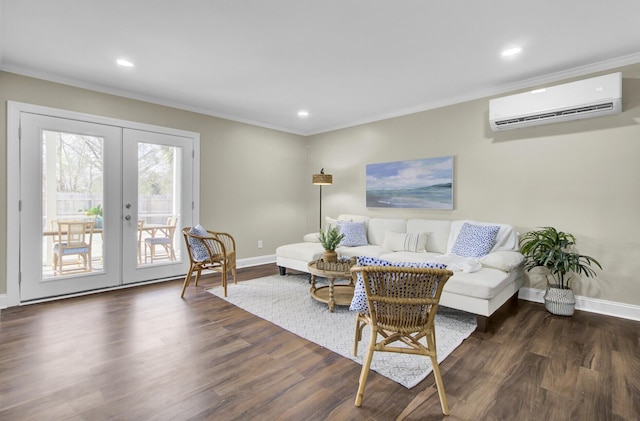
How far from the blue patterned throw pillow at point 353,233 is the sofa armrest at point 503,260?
175 centimetres

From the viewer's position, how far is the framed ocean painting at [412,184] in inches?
170

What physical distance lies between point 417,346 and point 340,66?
2728 mm

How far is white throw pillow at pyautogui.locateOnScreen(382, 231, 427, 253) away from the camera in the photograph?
416cm

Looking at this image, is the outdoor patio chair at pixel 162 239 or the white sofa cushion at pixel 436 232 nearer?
the white sofa cushion at pixel 436 232

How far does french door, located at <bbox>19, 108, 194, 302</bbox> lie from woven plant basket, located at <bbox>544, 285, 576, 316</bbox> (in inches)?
182

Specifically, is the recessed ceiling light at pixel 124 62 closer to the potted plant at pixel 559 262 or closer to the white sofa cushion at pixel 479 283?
the white sofa cushion at pixel 479 283

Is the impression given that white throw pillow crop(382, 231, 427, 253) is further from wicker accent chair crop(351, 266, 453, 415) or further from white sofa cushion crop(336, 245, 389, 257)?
wicker accent chair crop(351, 266, 453, 415)

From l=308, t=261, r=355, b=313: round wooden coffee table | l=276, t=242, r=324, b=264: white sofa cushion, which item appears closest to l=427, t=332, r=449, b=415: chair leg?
l=308, t=261, r=355, b=313: round wooden coffee table

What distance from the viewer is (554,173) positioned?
11.4 ft

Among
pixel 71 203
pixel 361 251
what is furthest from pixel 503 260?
pixel 71 203

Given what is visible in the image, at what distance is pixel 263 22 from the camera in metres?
2.44

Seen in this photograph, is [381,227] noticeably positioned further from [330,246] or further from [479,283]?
[479,283]

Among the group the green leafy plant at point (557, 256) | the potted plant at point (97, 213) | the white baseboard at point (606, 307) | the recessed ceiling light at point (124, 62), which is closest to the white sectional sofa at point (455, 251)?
the green leafy plant at point (557, 256)

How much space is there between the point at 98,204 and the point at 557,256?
514 cm
